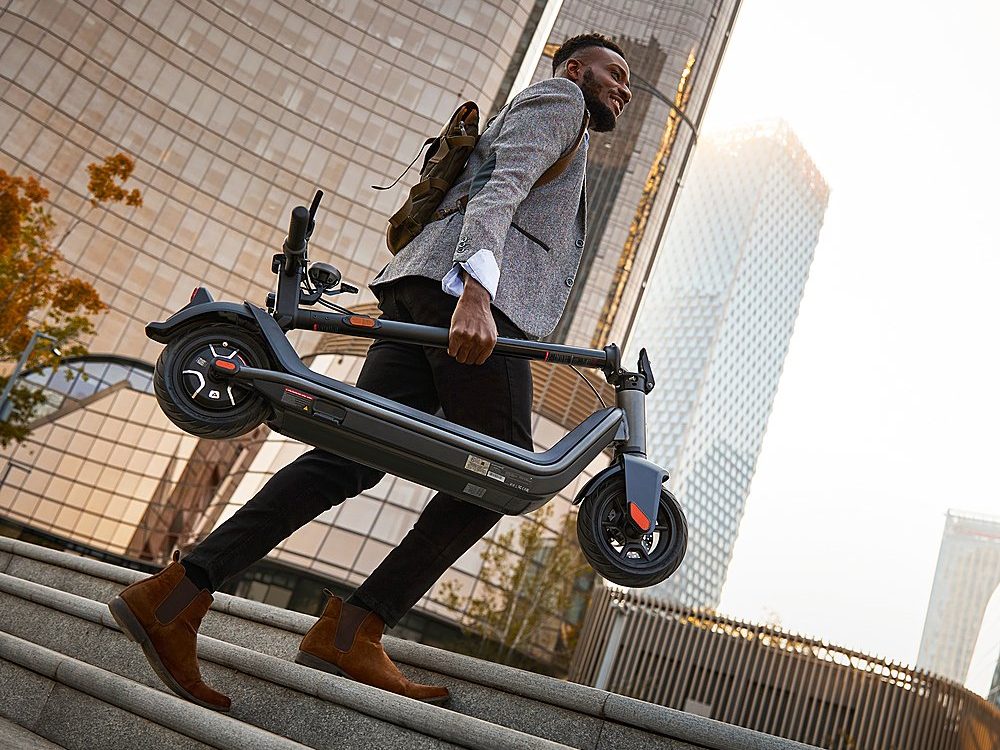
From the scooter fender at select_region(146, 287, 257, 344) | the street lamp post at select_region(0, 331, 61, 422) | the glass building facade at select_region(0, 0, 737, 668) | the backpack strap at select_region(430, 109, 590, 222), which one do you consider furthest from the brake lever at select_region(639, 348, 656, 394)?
the glass building facade at select_region(0, 0, 737, 668)

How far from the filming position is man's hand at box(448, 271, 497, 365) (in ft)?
8.53

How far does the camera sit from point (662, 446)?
125812mm

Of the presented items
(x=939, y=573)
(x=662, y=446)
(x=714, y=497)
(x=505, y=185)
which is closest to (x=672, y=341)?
(x=662, y=446)

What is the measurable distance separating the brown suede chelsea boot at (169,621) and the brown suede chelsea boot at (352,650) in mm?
387

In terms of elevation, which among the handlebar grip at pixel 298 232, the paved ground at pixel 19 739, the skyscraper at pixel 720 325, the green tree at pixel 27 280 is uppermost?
the skyscraper at pixel 720 325

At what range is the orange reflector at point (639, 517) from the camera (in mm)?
2793

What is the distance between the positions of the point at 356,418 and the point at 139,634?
816mm

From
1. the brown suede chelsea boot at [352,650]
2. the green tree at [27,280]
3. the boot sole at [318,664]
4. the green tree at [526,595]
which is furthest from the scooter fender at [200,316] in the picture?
the green tree at [526,595]

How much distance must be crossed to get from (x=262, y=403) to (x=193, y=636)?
677 mm

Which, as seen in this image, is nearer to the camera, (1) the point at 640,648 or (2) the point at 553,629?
(1) the point at 640,648

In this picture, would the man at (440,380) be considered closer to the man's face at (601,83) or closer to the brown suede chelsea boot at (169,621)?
the brown suede chelsea boot at (169,621)

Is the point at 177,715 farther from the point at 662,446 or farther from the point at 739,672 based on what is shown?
the point at 662,446

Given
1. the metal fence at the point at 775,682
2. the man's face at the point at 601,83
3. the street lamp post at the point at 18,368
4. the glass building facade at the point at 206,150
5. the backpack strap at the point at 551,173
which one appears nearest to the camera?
the backpack strap at the point at 551,173

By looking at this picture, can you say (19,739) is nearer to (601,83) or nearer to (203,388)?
(203,388)
